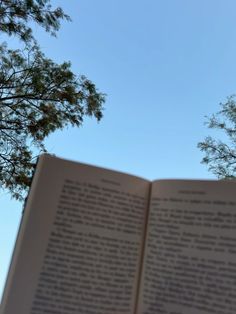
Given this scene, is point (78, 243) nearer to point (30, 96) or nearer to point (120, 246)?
point (120, 246)

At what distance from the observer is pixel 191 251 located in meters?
2.06

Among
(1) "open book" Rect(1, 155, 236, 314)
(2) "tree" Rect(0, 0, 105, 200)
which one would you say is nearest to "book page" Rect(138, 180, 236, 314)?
(1) "open book" Rect(1, 155, 236, 314)

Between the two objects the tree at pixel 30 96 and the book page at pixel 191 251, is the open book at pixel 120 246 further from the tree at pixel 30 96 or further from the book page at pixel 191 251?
the tree at pixel 30 96

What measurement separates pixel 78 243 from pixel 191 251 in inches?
17.9

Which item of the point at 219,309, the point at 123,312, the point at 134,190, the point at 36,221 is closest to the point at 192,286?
the point at 219,309

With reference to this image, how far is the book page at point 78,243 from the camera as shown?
2.05 m

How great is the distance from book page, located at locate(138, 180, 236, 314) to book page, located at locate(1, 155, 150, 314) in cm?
8

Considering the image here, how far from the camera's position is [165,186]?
7.27 feet

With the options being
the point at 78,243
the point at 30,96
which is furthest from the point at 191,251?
the point at 30,96

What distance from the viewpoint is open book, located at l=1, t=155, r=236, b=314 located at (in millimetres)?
2020

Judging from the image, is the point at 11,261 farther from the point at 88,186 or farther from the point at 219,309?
the point at 219,309

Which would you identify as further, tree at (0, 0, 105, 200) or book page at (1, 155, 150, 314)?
tree at (0, 0, 105, 200)

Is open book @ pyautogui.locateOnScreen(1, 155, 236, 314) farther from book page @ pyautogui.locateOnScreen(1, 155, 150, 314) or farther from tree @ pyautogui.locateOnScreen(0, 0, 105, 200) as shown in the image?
tree @ pyautogui.locateOnScreen(0, 0, 105, 200)

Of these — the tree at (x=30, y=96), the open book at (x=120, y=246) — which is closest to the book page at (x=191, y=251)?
the open book at (x=120, y=246)
